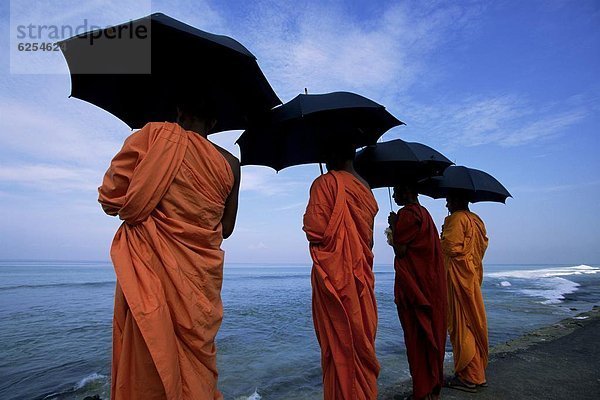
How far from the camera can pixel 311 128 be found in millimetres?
3465

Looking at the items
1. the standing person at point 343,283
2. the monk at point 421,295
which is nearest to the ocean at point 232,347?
the monk at point 421,295

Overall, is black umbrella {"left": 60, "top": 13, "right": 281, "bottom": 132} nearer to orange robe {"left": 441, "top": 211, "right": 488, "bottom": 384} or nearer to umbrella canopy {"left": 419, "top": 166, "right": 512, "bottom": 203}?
umbrella canopy {"left": 419, "top": 166, "right": 512, "bottom": 203}

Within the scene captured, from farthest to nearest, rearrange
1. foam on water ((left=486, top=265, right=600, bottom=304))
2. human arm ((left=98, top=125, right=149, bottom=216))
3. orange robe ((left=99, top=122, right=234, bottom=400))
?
foam on water ((left=486, top=265, right=600, bottom=304)) < human arm ((left=98, top=125, right=149, bottom=216)) < orange robe ((left=99, top=122, right=234, bottom=400))

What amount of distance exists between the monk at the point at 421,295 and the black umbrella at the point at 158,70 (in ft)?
6.86

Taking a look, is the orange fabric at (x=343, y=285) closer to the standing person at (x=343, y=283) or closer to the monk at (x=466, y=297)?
the standing person at (x=343, y=283)

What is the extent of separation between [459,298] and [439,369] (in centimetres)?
113

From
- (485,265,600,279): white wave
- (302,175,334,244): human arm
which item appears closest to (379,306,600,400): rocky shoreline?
(302,175,334,244): human arm

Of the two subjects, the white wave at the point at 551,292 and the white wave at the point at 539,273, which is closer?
the white wave at the point at 551,292

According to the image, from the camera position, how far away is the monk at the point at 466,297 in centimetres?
424

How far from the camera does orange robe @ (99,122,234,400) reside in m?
1.75

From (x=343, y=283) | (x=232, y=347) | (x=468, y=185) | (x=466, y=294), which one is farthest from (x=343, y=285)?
(x=232, y=347)

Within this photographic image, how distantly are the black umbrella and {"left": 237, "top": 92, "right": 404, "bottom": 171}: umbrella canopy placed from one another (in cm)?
39

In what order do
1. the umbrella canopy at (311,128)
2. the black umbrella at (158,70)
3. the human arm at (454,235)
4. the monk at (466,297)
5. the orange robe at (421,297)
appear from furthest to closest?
1. the human arm at (454,235)
2. the monk at (466,297)
3. the orange robe at (421,297)
4. the umbrella canopy at (311,128)
5. the black umbrella at (158,70)

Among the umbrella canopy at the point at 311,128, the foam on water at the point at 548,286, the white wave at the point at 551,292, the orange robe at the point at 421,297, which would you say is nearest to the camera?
the umbrella canopy at the point at 311,128
